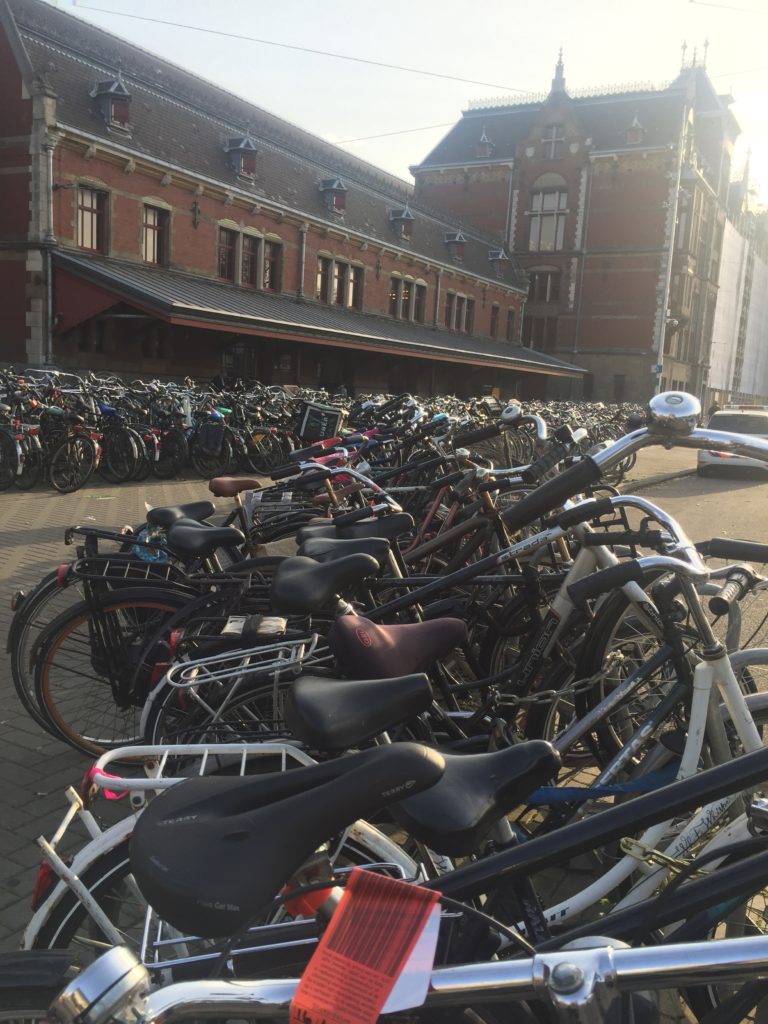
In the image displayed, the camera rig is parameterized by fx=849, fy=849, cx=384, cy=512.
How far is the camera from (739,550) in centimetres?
→ 216

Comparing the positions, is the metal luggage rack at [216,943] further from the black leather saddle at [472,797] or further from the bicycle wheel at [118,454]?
the bicycle wheel at [118,454]

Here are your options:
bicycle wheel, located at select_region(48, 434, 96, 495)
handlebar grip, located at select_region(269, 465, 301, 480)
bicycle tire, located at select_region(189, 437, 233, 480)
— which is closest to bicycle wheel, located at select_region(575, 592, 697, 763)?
handlebar grip, located at select_region(269, 465, 301, 480)

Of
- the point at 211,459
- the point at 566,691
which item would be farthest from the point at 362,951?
the point at 211,459

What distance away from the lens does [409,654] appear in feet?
7.20

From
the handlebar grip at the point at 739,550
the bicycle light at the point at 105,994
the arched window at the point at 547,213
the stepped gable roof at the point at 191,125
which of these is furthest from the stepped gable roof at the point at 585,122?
the bicycle light at the point at 105,994

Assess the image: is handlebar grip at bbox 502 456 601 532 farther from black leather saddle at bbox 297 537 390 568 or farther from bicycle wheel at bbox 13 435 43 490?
bicycle wheel at bbox 13 435 43 490

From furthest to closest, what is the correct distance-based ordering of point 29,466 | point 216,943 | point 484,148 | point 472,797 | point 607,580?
1. point 484,148
2. point 29,466
3. point 607,580
4. point 216,943
5. point 472,797

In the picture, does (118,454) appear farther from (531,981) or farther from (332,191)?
(332,191)

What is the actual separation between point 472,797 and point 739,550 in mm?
1152

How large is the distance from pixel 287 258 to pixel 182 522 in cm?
2478

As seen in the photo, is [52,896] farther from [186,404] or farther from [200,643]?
[186,404]

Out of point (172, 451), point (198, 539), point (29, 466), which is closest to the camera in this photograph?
point (198, 539)

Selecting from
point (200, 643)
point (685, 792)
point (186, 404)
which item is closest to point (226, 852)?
point (685, 792)

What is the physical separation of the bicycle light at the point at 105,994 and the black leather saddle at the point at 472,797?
53cm
